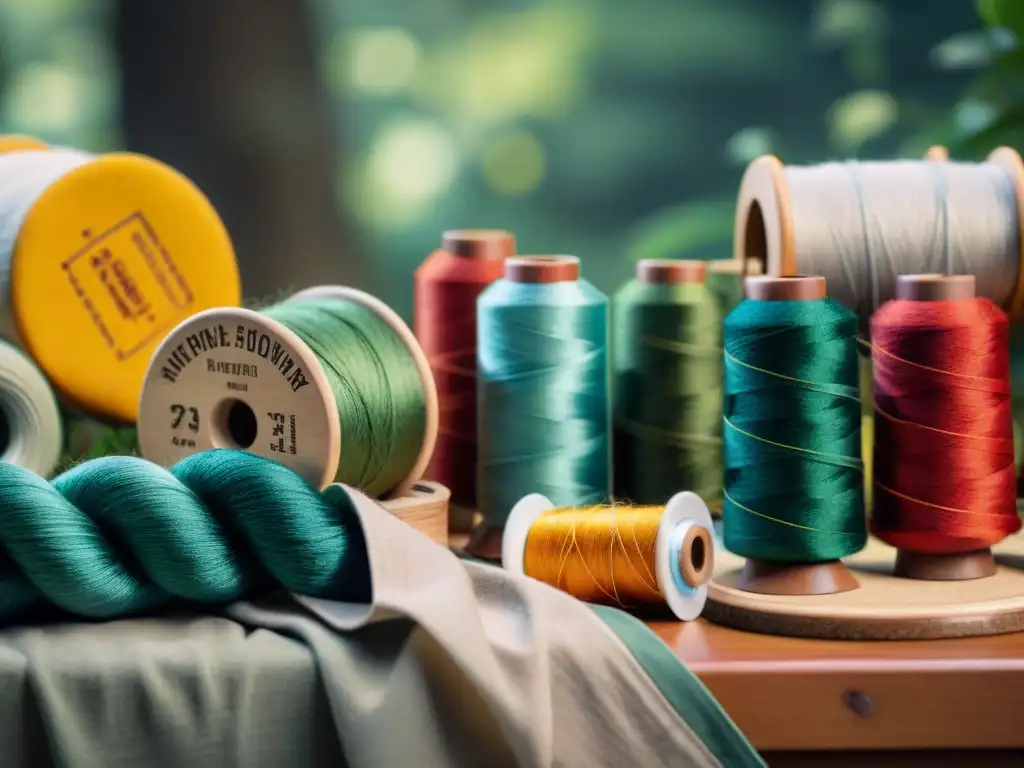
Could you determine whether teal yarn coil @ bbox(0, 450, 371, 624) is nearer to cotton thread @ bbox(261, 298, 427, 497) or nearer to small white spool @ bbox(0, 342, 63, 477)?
cotton thread @ bbox(261, 298, 427, 497)

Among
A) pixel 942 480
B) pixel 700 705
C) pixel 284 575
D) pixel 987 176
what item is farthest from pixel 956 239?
pixel 284 575

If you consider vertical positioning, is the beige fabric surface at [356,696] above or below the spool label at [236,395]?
below

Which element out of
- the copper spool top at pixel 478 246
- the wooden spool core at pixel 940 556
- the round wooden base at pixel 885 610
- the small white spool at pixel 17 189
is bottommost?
the round wooden base at pixel 885 610

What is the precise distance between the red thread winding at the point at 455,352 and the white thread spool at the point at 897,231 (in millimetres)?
373

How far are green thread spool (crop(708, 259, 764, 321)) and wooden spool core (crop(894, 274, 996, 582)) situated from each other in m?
0.36

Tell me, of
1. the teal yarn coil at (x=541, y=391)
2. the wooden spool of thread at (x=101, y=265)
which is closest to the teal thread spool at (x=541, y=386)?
the teal yarn coil at (x=541, y=391)

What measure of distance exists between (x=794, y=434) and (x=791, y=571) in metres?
0.15

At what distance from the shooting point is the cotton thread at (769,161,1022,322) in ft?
5.43

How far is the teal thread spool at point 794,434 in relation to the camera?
1.37m

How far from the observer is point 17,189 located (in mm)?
1773

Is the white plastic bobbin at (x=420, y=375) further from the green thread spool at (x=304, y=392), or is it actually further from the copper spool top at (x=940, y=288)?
the copper spool top at (x=940, y=288)

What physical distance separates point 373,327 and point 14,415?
49 centimetres

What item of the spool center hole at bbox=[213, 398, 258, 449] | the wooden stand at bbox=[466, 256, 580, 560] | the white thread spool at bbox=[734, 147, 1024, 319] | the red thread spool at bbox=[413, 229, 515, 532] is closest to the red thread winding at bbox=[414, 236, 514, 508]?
the red thread spool at bbox=[413, 229, 515, 532]

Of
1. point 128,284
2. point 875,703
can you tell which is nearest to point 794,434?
Result: point 875,703
